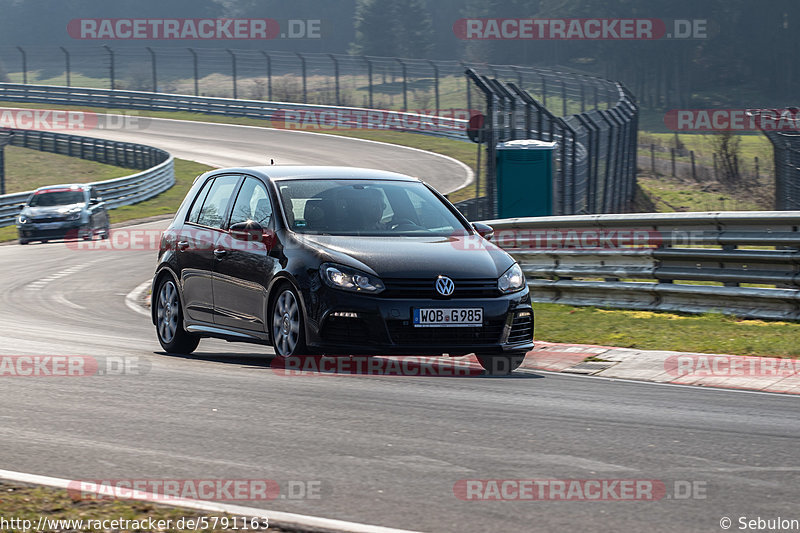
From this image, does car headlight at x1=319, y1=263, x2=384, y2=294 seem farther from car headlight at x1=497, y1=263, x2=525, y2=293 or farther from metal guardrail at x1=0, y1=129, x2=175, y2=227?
metal guardrail at x1=0, y1=129, x2=175, y2=227

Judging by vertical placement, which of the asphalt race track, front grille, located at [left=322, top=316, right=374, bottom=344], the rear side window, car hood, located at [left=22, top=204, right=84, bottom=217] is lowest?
car hood, located at [left=22, top=204, right=84, bottom=217]

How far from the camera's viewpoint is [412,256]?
8.70 metres

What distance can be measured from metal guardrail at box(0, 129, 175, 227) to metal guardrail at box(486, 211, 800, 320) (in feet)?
72.2

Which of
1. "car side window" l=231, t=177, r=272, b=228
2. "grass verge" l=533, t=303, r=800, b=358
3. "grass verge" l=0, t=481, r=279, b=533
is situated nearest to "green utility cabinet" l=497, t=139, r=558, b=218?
"grass verge" l=533, t=303, r=800, b=358

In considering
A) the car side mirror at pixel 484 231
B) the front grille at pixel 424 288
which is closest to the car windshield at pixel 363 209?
the car side mirror at pixel 484 231

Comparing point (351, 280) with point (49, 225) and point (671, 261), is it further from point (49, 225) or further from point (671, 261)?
point (49, 225)

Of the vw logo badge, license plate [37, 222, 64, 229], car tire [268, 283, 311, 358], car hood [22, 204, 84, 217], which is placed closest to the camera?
the vw logo badge

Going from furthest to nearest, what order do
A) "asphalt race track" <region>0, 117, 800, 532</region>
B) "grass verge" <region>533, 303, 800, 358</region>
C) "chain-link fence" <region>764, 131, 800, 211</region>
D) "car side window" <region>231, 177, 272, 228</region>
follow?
"chain-link fence" <region>764, 131, 800, 211</region> < "grass verge" <region>533, 303, 800, 358</region> < "car side window" <region>231, 177, 272, 228</region> < "asphalt race track" <region>0, 117, 800, 532</region>

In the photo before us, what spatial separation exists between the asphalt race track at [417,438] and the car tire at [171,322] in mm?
382

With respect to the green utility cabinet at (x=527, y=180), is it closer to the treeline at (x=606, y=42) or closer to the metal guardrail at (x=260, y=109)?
the metal guardrail at (x=260, y=109)

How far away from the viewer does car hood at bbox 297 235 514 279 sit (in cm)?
854

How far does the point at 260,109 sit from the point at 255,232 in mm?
52281

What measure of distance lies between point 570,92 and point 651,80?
47114 millimetres

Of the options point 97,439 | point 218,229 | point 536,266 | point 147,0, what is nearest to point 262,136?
point 536,266
